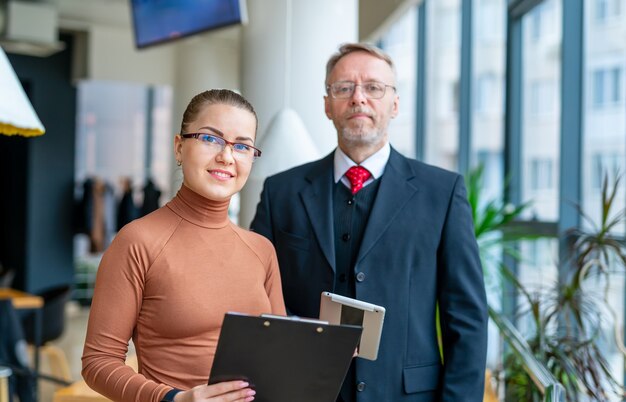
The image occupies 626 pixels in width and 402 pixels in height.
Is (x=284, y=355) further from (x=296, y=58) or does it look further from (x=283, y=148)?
(x=296, y=58)

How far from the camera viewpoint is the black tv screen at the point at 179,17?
185 inches

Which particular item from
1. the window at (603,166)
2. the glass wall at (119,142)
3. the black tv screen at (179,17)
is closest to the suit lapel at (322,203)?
the window at (603,166)

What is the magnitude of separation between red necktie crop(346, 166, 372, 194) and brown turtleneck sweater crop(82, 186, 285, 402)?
2.15ft

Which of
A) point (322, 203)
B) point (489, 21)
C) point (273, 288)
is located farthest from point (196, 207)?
point (489, 21)

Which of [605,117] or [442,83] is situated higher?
[442,83]

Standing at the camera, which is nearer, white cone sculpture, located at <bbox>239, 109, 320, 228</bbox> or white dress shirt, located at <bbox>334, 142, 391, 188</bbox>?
white dress shirt, located at <bbox>334, 142, 391, 188</bbox>

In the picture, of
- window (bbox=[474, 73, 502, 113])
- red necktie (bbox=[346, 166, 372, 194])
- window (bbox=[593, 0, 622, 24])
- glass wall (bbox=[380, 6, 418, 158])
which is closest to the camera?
red necktie (bbox=[346, 166, 372, 194])

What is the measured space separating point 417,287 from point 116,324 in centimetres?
88

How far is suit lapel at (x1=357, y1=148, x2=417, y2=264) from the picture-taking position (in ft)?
6.84

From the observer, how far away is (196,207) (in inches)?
61.4

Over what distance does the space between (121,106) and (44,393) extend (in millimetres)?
6781

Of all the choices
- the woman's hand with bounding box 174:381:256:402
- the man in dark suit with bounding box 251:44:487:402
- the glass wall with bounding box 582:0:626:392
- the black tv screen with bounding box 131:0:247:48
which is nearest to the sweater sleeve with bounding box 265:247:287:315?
the woman's hand with bounding box 174:381:256:402

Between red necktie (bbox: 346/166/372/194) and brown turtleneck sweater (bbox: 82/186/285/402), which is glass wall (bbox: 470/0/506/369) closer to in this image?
red necktie (bbox: 346/166/372/194)

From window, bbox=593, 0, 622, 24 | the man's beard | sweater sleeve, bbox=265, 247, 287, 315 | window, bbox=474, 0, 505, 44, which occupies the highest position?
window, bbox=474, 0, 505, 44
